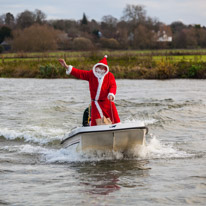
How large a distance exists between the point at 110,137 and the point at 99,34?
285ft

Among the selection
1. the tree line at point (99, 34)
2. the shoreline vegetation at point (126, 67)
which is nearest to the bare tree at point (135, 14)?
the tree line at point (99, 34)

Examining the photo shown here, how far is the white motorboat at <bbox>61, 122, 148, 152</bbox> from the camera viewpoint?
8.27m

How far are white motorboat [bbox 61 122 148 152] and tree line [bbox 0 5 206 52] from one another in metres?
29.9

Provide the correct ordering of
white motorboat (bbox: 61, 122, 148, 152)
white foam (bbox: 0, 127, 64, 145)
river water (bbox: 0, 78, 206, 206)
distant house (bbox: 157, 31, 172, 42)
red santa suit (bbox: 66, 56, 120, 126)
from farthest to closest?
distant house (bbox: 157, 31, 172, 42) < white foam (bbox: 0, 127, 64, 145) < red santa suit (bbox: 66, 56, 120, 126) < white motorboat (bbox: 61, 122, 148, 152) < river water (bbox: 0, 78, 206, 206)

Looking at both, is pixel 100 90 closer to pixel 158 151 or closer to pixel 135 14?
pixel 158 151

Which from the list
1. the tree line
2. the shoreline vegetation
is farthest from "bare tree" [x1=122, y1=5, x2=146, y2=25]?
the shoreline vegetation

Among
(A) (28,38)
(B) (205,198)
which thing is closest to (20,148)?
(B) (205,198)

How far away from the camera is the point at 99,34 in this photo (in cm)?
9400

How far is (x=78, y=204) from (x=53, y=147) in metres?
4.75

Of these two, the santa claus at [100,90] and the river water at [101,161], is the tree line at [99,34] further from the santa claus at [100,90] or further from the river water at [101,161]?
the santa claus at [100,90]

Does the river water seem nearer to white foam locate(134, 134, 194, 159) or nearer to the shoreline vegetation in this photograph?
white foam locate(134, 134, 194, 159)

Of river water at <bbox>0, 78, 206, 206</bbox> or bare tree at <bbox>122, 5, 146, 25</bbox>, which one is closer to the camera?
river water at <bbox>0, 78, 206, 206</bbox>

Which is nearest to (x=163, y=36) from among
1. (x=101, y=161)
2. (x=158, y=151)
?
(x=158, y=151)

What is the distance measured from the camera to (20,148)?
10680 millimetres
